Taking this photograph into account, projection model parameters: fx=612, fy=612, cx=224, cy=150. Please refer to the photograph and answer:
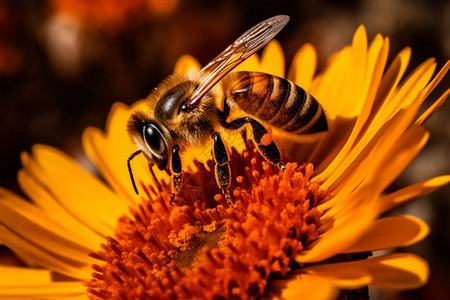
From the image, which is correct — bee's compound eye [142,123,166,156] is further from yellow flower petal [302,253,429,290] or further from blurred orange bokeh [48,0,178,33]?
blurred orange bokeh [48,0,178,33]

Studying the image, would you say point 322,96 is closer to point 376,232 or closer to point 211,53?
point 376,232

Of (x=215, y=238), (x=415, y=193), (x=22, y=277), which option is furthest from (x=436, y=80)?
(x=22, y=277)

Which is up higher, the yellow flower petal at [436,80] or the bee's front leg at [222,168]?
the bee's front leg at [222,168]

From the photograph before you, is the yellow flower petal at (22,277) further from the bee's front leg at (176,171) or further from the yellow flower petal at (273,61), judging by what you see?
the yellow flower petal at (273,61)

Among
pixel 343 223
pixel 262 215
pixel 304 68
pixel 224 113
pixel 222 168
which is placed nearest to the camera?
pixel 343 223

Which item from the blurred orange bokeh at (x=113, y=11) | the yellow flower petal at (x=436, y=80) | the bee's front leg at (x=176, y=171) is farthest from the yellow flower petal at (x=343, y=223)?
the blurred orange bokeh at (x=113, y=11)

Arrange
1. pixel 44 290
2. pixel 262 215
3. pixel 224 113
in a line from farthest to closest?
pixel 44 290, pixel 224 113, pixel 262 215

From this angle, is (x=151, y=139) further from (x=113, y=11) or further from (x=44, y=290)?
(x=113, y=11)

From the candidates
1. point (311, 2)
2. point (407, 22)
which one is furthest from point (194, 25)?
point (407, 22)
